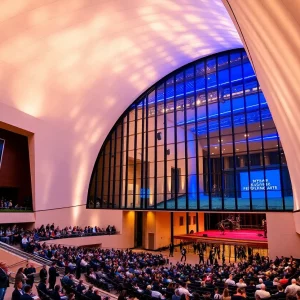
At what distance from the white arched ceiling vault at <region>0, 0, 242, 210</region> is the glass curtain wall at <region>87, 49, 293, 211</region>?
1749 millimetres

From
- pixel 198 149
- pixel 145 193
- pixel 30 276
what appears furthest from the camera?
pixel 145 193

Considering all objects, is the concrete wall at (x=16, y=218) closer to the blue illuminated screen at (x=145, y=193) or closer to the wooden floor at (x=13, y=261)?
the wooden floor at (x=13, y=261)

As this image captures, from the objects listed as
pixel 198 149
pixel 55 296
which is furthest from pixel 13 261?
pixel 198 149

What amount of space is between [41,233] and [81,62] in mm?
13838

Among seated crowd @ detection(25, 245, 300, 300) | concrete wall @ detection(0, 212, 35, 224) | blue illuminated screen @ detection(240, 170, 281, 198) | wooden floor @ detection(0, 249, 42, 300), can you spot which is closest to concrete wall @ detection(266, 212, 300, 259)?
blue illuminated screen @ detection(240, 170, 281, 198)

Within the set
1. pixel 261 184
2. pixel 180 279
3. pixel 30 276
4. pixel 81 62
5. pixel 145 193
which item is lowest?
pixel 180 279

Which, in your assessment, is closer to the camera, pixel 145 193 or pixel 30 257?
pixel 30 257

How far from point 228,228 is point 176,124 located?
42.3 ft

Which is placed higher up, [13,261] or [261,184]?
[261,184]

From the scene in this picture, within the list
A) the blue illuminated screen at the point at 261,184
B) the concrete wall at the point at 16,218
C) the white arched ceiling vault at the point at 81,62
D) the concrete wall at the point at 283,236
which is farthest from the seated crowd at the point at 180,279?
the white arched ceiling vault at the point at 81,62

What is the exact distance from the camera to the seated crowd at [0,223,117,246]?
719 inches

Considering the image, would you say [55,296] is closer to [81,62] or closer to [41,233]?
[41,233]

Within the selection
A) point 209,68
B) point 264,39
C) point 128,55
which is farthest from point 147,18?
point 264,39

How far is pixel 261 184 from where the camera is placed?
71.9ft
